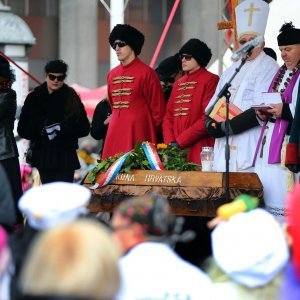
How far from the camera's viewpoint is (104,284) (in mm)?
3291

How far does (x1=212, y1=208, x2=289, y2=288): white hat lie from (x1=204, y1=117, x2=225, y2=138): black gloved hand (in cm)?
408

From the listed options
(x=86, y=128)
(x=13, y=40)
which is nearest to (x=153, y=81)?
(x=86, y=128)

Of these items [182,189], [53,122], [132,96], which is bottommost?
[182,189]

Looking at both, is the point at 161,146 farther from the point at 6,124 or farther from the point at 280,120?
the point at 6,124

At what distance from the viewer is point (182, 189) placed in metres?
8.10

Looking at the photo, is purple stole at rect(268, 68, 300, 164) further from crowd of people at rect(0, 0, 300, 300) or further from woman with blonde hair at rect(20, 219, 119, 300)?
woman with blonde hair at rect(20, 219, 119, 300)

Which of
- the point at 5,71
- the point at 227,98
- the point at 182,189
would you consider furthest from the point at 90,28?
the point at 227,98

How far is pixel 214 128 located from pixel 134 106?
0.94 meters

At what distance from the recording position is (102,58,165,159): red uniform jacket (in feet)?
30.0

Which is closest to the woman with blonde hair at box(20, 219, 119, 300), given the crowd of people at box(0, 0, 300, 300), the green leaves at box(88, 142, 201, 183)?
the crowd of people at box(0, 0, 300, 300)

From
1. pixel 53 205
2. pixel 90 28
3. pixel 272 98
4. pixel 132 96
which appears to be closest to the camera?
pixel 53 205

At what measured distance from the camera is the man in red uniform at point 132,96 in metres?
9.13

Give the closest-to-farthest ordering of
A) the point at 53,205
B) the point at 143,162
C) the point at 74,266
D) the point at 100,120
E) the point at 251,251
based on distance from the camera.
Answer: the point at 74,266
the point at 251,251
the point at 53,205
the point at 143,162
the point at 100,120

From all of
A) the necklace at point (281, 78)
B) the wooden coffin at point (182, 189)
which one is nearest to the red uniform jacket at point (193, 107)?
the wooden coffin at point (182, 189)
